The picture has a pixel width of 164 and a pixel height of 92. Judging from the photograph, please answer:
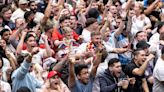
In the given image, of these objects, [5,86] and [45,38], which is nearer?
[5,86]

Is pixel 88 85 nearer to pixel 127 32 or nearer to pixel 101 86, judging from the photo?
pixel 101 86

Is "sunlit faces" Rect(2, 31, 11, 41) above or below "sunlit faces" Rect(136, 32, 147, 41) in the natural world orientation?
above

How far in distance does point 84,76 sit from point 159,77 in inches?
45.9

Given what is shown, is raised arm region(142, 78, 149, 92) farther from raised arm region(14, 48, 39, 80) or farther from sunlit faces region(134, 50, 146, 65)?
raised arm region(14, 48, 39, 80)

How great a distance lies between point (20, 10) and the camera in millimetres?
14188

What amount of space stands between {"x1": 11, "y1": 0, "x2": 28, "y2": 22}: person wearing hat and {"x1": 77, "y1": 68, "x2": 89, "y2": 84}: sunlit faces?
14.1 ft

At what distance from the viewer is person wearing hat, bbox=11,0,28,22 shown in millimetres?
13984

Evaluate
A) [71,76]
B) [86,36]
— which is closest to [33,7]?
[86,36]

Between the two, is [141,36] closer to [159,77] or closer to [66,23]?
[66,23]

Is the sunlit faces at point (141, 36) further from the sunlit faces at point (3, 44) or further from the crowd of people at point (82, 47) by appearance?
the sunlit faces at point (3, 44)

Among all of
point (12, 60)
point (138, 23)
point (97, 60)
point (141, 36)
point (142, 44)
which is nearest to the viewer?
point (97, 60)

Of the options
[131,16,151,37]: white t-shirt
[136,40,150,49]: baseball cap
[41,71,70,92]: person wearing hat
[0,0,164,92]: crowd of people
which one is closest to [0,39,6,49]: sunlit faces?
[0,0,164,92]: crowd of people

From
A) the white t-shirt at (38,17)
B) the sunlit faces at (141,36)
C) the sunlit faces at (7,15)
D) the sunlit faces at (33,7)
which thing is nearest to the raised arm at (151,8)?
the sunlit faces at (141,36)

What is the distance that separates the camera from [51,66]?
425 inches
